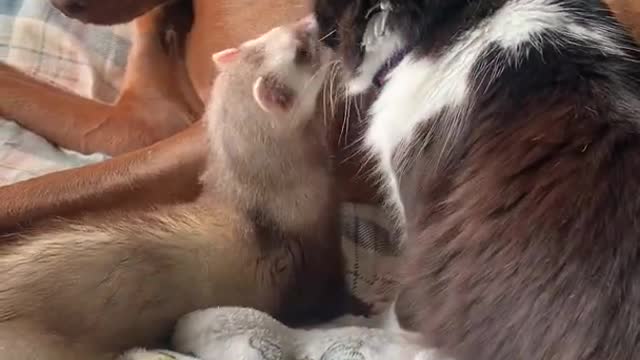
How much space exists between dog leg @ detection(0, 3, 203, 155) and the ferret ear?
1.63ft

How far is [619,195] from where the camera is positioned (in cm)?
115

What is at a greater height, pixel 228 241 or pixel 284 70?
pixel 284 70

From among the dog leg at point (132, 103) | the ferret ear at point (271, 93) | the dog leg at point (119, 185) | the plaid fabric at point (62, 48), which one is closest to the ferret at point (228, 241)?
the ferret ear at point (271, 93)

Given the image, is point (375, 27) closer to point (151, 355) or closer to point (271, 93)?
point (271, 93)

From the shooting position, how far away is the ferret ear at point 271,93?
1561 mm

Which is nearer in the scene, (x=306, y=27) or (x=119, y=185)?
(x=306, y=27)

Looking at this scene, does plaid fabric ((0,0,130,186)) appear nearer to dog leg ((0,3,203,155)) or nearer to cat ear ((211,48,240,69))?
dog leg ((0,3,203,155))

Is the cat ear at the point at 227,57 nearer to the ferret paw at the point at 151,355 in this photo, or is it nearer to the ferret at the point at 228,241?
the ferret at the point at 228,241

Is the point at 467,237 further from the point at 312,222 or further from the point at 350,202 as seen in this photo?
the point at 350,202

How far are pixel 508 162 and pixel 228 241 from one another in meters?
0.52

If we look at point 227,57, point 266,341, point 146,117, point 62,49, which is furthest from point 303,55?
point 62,49

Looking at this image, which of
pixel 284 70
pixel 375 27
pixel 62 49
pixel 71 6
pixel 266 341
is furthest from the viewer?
pixel 62 49

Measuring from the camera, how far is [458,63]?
1310mm

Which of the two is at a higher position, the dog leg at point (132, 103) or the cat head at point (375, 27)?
the cat head at point (375, 27)
